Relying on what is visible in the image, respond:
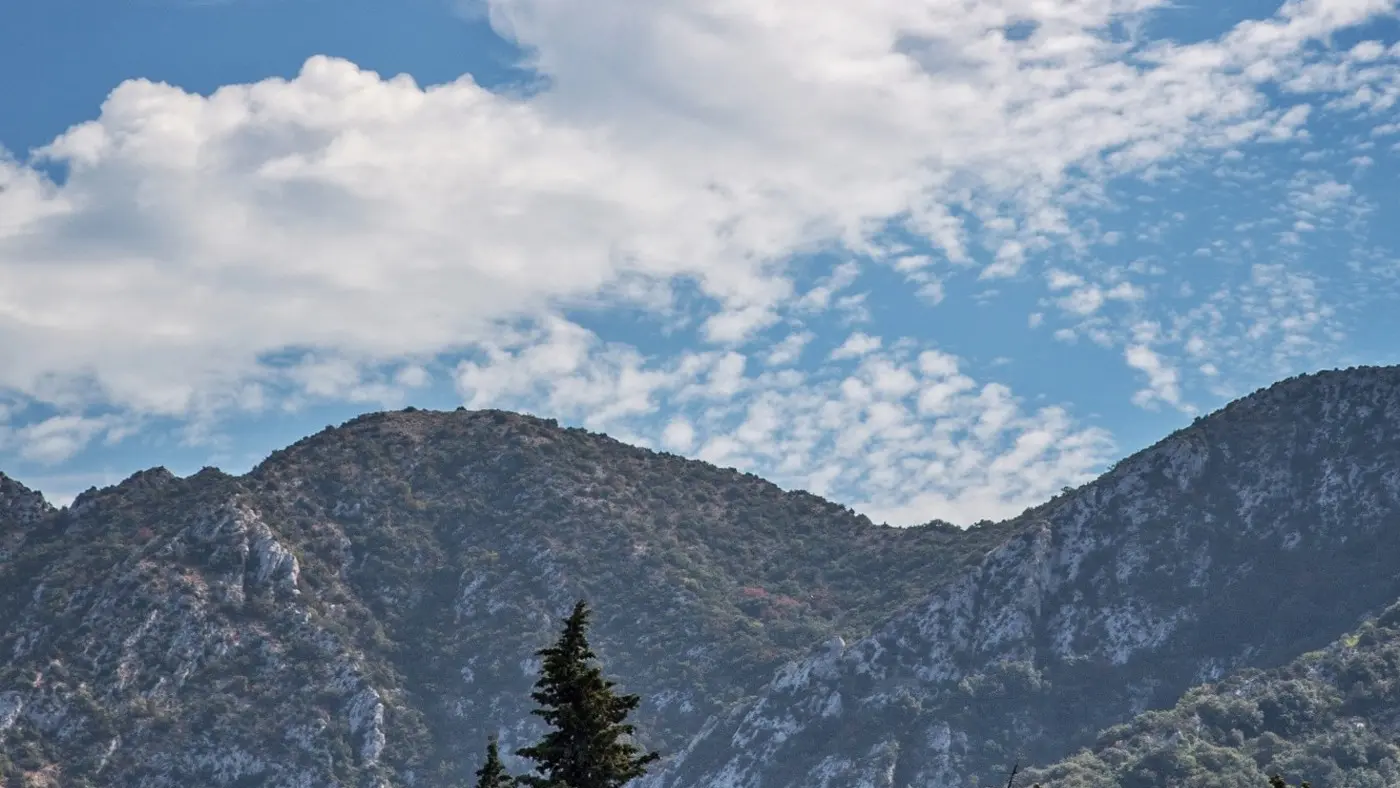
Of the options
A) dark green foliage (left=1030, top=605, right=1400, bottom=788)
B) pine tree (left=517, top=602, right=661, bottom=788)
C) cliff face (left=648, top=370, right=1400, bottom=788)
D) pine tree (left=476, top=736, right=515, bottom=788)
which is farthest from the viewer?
Answer: cliff face (left=648, top=370, right=1400, bottom=788)

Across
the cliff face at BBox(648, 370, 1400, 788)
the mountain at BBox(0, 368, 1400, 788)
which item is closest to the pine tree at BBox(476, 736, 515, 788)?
the mountain at BBox(0, 368, 1400, 788)

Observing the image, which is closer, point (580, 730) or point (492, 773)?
point (580, 730)

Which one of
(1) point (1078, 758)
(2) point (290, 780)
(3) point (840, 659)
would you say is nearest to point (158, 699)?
(2) point (290, 780)

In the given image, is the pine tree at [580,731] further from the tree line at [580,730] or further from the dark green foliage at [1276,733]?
the dark green foliage at [1276,733]

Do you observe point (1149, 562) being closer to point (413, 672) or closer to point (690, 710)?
point (690, 710)

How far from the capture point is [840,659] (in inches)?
7638

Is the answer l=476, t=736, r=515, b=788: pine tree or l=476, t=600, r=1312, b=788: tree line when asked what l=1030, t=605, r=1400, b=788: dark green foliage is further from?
l=476, t=600, r=1312, b=788: tree line

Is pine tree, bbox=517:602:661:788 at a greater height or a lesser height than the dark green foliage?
lesser

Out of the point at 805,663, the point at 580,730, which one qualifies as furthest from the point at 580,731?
the point at 805,663

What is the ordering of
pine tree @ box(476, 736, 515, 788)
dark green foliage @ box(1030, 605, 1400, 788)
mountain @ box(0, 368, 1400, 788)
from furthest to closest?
mountain @ box(0, 368, 1400, 788)
dark green foliage @ box(1030, 605, 1400, 788)
pine tree @ box(476, 736, 515, 788)

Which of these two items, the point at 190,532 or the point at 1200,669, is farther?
the point at 190,532

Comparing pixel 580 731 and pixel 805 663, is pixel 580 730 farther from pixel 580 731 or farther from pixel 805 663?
pixel 805 663

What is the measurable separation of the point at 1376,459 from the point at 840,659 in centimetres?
6511

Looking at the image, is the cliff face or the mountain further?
the cliff face
